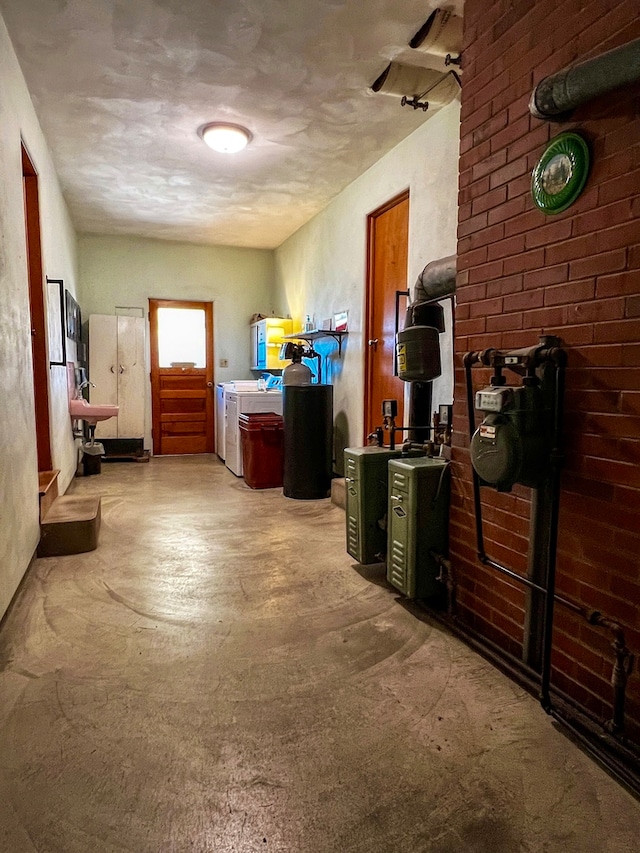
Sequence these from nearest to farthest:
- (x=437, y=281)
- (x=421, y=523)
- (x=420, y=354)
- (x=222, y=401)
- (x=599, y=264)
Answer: (x=599, y=264)
(x=421, y=523)
(x=420, y=354)
(x=437, y=281)
(x=222, y=401)

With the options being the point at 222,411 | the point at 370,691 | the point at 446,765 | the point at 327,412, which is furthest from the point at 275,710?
the point at 222,411

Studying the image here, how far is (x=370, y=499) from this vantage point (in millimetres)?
2818

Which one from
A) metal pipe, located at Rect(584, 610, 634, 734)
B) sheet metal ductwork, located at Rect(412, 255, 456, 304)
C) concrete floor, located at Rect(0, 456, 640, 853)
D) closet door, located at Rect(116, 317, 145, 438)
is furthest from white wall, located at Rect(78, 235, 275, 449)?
metal pipe, located at Rect(584, 610, 634, 734)

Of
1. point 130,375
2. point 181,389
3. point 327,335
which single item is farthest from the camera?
point 181,389

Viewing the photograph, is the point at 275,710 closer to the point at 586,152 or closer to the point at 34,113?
the point at 586,152

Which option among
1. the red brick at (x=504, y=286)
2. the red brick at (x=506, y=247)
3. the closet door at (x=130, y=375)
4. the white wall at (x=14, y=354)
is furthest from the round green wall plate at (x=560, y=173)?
the closet door at (x=130, y=375)

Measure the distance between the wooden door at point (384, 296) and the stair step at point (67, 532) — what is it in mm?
2359

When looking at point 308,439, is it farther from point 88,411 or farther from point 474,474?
point 474,474

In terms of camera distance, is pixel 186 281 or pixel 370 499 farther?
pixel 186 281

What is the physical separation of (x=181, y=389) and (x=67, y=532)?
424 cm

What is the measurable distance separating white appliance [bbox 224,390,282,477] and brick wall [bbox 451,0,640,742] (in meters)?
3.35

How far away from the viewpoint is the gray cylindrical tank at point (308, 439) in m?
4.58

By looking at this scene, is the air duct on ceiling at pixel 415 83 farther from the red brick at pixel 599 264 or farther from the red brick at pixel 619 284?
the red brick at pixel 619 284

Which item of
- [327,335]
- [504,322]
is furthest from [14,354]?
[327,335]
